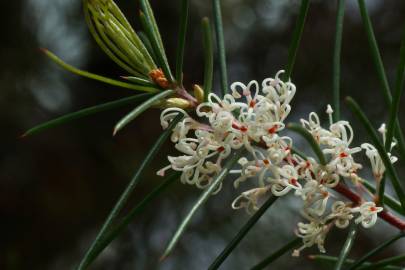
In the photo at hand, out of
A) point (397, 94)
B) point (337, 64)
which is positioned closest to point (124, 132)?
point (337, 64)

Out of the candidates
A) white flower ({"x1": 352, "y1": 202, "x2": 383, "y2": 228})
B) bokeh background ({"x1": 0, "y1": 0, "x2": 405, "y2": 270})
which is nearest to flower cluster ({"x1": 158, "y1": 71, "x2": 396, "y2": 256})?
white flower ({"x1": 352, "y1": 202, "x2": 383, "y2": 228})

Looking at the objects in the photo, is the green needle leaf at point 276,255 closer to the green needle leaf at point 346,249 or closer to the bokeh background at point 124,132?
the green needle leaf at point 346,249

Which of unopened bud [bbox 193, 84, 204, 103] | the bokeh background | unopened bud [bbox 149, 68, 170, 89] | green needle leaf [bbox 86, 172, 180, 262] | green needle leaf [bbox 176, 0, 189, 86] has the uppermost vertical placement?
green needle leaf [bbox 176, 0, 189, 86]

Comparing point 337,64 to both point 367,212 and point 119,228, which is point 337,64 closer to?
point 367,212

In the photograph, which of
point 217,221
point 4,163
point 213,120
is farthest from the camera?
point 4,163

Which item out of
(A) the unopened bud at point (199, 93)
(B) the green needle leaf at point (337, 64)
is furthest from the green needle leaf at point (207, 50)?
(B) the green needle leaf at point (337, 64)

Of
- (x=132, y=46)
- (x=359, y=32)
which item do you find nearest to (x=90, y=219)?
(x=359, y=32)

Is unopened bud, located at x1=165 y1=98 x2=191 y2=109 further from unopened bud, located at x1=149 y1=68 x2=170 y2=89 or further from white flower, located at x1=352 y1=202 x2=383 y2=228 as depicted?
white flower, located at x1=352 y1=202 x2=383 y2=228

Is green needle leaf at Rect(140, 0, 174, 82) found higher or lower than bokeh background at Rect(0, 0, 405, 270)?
higher

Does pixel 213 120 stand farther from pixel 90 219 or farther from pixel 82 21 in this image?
pixel 82 21
